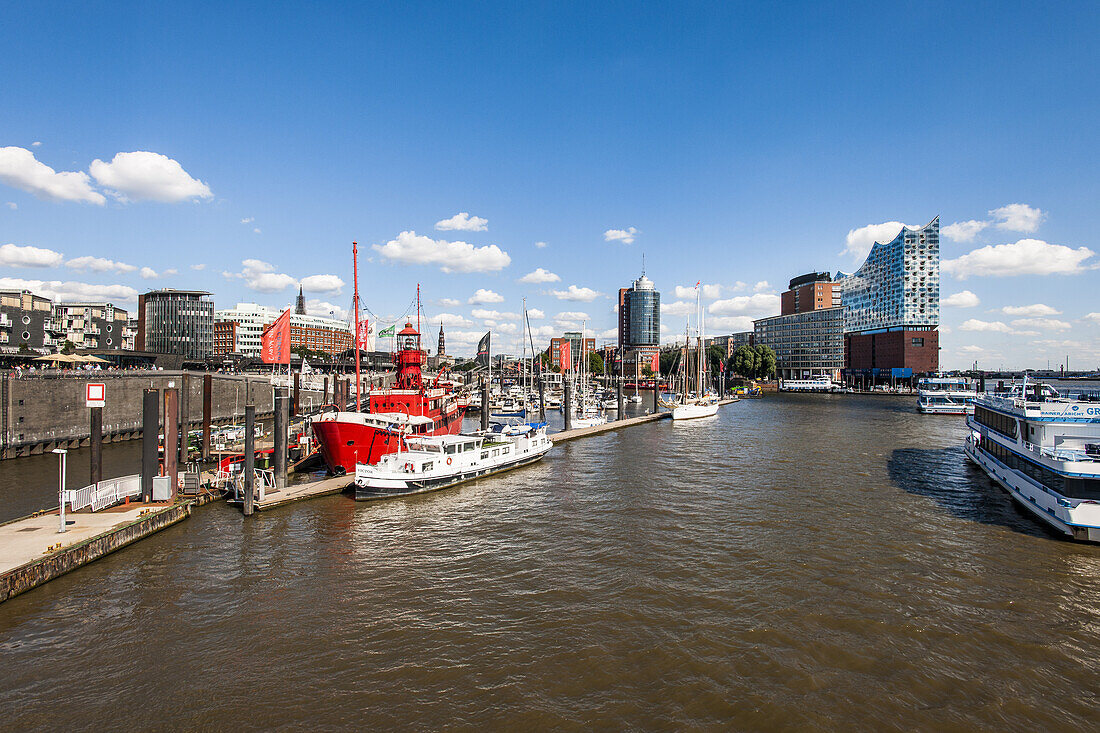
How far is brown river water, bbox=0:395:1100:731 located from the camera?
511 inches

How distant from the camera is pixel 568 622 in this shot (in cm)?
1717

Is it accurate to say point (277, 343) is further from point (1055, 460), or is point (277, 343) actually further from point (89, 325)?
point (89, 325)

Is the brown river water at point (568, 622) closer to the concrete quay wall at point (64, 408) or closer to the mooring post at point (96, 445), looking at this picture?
the mooring post at point (96, 445)

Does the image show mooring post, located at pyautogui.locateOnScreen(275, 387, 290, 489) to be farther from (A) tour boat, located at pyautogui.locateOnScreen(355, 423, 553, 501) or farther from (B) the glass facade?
(B) the glass facade

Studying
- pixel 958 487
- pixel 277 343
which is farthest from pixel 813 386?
pixel 277 343

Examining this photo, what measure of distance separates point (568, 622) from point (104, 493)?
81.4 feet

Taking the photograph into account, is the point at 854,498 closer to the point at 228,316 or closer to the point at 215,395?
the point at 215,395

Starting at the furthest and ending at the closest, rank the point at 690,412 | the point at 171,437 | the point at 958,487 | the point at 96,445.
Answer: the point at 690,412
the point at 958,487
the point at 171,437
the point at 96,445

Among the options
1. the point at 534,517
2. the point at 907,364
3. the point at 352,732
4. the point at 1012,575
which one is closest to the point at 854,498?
the point at 1012,575

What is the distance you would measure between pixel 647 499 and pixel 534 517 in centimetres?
865

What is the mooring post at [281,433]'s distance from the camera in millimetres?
30269

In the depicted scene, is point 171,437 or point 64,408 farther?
point 64,408

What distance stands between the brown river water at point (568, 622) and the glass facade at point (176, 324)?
15850cm

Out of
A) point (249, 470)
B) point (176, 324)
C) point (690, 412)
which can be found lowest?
point (690, 412)
